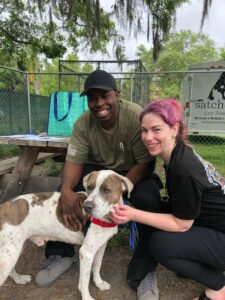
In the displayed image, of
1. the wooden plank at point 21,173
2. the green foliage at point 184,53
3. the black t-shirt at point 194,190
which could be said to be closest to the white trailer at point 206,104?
the wooden plank at point 21,173

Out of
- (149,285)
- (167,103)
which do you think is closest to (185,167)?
(167,103)

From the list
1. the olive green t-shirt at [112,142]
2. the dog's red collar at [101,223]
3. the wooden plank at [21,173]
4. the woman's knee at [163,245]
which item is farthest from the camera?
the wooden plank at [21,173]

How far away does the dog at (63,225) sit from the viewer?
95.5 inches

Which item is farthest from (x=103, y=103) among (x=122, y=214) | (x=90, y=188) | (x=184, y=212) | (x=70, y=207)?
(x=184, y=212)

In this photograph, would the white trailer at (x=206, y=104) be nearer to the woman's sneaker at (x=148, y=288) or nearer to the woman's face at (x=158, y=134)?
the woman's sneaker at (x=148, y=288)

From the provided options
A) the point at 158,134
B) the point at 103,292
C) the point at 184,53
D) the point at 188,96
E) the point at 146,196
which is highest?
the point at 184,53

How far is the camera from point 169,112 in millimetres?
2332

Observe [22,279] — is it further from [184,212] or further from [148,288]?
[184,212]

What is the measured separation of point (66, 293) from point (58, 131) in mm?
2563

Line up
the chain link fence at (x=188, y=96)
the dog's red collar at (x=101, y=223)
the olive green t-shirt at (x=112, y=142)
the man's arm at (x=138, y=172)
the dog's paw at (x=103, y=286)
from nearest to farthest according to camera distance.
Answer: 1. the dog's red collar at (x=101, y=223)
2. the dog's paw at (x=103, y=286)
3. the man's arm at (x=138, y=172)
4. the olive green t-shirt at (x=112, y=142)
5. the chain link fence at (x=188, y=96)

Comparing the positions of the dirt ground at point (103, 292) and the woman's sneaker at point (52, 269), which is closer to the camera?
the dirt ground at point (103, 292)

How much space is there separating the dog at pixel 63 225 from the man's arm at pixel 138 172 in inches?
16.5

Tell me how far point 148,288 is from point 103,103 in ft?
5.45

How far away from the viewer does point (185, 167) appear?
2281mm
